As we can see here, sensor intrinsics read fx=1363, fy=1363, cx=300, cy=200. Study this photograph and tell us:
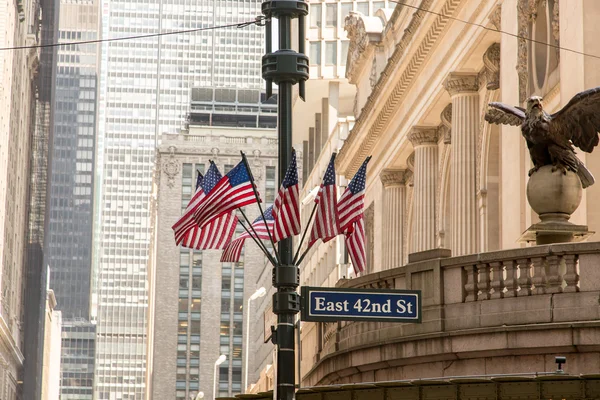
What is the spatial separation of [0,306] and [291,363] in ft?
302

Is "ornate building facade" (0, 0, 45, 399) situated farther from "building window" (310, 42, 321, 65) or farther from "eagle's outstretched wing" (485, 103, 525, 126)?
"eagle's outstretched wing" (485, 103, 525, 126)

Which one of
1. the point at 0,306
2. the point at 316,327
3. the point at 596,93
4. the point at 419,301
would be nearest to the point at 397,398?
the point at 419,301

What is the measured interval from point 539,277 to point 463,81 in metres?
27.8

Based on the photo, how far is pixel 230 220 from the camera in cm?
2111

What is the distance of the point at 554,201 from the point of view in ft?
62.8

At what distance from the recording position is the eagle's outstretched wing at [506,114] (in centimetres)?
2073

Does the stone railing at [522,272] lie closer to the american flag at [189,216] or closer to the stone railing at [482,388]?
the stone railing at [482,388]

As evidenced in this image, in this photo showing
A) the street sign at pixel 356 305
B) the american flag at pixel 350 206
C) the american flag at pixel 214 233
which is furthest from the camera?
the american flag at pixel 214 233

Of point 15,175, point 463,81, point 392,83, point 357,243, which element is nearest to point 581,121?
point 357,243

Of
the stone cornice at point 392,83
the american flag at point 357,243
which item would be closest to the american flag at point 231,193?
the american flag at point 357,243

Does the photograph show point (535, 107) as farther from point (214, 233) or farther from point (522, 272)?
point (214, 233)

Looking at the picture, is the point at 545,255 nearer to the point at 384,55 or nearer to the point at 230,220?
Answer: the point at 230,220

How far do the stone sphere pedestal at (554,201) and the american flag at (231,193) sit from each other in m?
4.16

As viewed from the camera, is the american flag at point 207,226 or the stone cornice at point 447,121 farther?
the stone cornice at point 447,121
